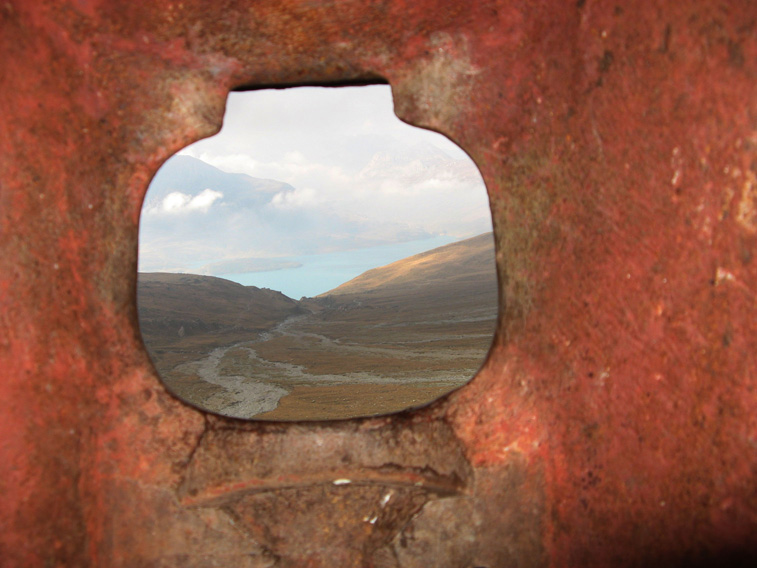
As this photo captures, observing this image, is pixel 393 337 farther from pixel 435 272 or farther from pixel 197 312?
pixel 435 272

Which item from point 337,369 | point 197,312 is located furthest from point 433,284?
point 337,369

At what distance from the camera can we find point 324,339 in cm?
1878

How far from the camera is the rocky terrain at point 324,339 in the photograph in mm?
10219

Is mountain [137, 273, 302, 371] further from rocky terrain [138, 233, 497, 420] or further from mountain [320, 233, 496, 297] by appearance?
mountain [320, 233, 496, 297]

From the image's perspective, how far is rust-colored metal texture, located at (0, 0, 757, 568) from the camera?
1435 mm

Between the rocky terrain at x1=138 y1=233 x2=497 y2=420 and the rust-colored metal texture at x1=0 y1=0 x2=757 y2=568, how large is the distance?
3361mm

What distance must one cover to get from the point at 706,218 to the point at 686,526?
84cm

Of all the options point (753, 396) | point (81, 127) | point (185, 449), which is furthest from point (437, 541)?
point (81, 127)

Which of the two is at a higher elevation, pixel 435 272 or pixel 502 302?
pixel 435 272

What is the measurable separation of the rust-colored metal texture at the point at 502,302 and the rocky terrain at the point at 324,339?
3.36 meters

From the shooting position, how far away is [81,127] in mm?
1556

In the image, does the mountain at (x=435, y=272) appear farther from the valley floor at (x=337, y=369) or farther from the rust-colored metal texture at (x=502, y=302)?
the rust-colored metal texture at (x=502, y=302)

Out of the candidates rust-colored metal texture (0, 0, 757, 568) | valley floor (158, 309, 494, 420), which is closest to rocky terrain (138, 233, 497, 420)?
valley floor (158, 309, 494, 420)

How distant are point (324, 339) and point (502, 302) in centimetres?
1739
